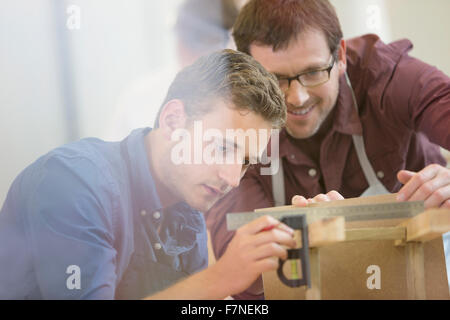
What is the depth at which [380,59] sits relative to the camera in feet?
3.34

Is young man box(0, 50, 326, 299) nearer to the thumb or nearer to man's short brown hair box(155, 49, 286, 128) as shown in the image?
man's short brown hair box(155, 49, 286, 128)

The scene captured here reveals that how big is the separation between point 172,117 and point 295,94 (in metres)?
0.24

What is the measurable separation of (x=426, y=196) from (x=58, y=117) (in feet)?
1.95

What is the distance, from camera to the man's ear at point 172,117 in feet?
2.61

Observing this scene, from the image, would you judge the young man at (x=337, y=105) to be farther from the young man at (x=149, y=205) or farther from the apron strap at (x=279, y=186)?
the young man at (x=149, y=205)

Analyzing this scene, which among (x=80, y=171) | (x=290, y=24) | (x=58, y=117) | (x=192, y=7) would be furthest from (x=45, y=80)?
(x=290, y=24)

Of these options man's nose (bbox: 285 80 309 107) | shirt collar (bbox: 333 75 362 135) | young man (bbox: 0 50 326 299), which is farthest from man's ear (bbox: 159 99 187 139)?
shirt collar (bbox: 333 75 362 135)

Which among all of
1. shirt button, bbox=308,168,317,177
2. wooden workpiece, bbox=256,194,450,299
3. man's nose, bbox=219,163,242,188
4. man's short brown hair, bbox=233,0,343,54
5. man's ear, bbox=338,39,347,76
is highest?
man's short brown hair, bbox=233,0,343,54

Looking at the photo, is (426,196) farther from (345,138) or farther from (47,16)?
(47,16)

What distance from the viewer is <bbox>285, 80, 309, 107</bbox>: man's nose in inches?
35.3

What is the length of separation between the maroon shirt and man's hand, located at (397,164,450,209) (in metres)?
0.14

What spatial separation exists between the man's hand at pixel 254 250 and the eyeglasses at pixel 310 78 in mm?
344

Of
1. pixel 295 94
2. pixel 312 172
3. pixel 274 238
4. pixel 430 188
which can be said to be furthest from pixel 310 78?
pixel 274 238
